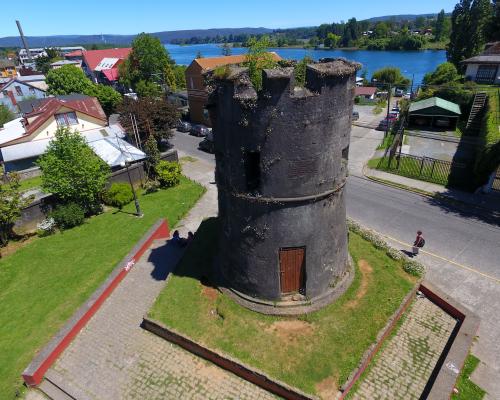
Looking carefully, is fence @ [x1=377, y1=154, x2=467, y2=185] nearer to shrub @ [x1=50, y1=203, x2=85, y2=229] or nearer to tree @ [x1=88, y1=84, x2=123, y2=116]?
shrub @ [x1=50, y1=203, x2=85, y2=229]

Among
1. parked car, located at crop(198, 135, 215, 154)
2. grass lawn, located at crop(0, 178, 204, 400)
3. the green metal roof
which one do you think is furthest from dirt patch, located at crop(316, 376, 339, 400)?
the green metal roof

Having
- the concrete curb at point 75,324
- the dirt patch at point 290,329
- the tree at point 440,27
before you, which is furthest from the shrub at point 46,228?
the tree at point 440,27

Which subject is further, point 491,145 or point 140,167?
point 140,167

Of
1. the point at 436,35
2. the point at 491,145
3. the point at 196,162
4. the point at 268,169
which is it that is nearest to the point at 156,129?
the point at 196,162

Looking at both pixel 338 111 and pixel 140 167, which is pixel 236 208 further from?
pixel 140 167

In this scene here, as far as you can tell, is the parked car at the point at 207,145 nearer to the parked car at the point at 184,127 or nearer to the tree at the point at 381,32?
the parked car at the point at 184,127

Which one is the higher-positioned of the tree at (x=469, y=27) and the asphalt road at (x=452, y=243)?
the tree at (x=469, y=27)
